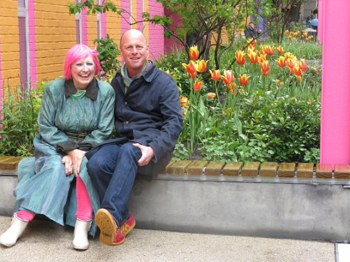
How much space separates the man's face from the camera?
4492 millimetres

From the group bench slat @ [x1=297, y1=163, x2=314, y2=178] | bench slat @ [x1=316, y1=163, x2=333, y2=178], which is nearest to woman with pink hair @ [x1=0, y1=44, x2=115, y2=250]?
bench slat @ [x1=297, y1=163, x2=314, y2=178]

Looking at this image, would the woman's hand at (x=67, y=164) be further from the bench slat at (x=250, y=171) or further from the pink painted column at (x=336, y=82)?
the pink painted column at (x=336, y=82)

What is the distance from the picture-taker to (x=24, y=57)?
7.22 meters

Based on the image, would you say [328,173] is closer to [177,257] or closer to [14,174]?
[177,257]

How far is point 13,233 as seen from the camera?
422cm

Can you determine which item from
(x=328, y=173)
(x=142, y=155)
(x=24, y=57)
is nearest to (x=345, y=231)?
(x=328, y=173)

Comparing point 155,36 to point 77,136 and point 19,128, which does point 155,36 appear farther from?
point 77,136

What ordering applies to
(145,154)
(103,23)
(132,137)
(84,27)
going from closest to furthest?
(145,154), (132,137), (84,27), (103,23)

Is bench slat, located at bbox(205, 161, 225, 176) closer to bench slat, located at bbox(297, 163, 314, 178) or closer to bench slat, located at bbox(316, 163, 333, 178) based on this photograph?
bench slat, located at bbox(297, 163, 314, 178)

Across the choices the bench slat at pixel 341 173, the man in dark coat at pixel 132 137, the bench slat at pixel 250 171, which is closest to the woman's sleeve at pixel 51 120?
the man in dark coat at pixel 132 137

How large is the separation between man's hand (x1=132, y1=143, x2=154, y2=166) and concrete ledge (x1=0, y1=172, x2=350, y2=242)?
1.04 ft

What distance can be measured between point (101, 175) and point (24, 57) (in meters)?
3.42

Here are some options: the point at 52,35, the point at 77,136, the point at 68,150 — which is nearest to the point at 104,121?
the point at 77,136

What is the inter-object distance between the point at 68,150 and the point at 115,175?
465mm
